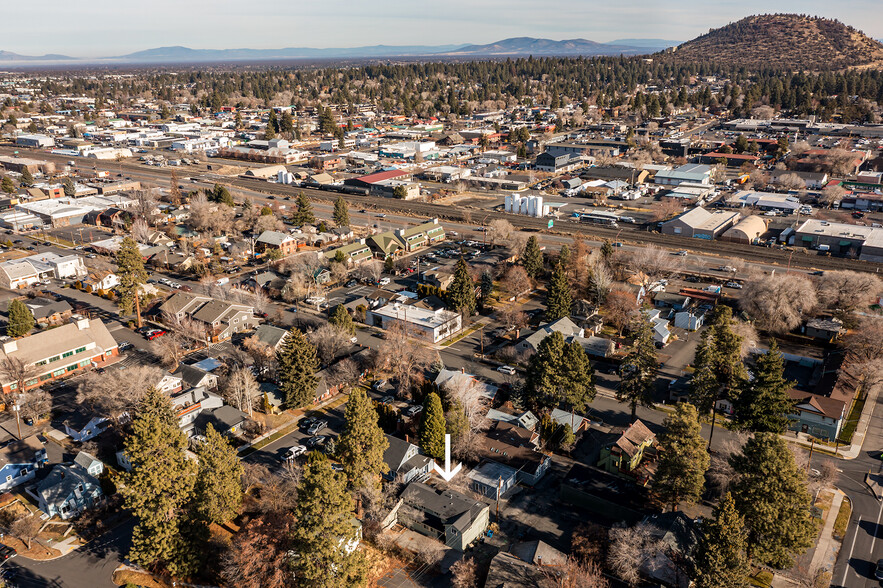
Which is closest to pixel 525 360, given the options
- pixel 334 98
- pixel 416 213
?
pixel 416 213

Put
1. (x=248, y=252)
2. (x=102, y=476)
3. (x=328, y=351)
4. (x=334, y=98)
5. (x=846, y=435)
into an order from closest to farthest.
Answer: (x=102, y=476)
(x=846, y=435)
(x=328, y=351)
(x=248, y=252)
(x=334, y=98)

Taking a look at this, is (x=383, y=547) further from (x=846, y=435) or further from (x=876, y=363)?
(x=876, y=363)

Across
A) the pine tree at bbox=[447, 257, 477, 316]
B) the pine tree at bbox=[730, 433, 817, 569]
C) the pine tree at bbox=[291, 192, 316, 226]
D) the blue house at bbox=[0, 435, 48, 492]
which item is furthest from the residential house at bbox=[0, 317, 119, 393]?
the pine tree at bbox=[730, 433, 817, 569]

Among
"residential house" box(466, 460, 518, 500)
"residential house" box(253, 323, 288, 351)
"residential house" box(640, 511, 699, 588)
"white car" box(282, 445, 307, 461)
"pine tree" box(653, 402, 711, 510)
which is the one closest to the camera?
"residential house" box(640, 511, 699, 588)

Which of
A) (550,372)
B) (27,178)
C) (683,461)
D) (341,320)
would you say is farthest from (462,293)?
(27,178)

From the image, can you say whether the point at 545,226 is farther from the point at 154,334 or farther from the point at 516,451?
the point at 516,451

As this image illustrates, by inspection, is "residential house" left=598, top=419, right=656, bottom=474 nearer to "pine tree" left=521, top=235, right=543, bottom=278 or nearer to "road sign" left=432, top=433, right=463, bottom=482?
"road sign" left=432, top=433, right=463, bottom=482

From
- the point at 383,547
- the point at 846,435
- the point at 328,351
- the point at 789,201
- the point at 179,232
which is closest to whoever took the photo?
the point at 383,547

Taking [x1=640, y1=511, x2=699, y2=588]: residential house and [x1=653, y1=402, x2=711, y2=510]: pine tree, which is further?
[x1=653, y1=402, x2=711, y2=510]: pine tree
